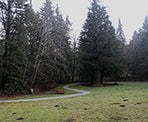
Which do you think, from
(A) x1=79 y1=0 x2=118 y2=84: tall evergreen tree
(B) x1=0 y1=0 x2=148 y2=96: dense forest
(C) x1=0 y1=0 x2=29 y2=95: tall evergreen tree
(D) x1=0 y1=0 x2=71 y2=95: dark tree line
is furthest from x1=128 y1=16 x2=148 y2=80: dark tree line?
(C) x1=0 y1=0 x2=29 y2=95: tall evergreen tree

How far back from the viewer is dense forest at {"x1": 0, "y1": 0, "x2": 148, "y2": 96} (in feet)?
78.8

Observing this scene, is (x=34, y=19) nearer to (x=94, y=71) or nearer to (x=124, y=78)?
(x=94, y=71)

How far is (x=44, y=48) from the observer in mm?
29141

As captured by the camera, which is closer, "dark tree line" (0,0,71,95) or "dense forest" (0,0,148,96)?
"dark tree line" (0,0,71,95)

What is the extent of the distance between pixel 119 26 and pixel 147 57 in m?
17.6

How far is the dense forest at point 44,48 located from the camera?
24.0 metres

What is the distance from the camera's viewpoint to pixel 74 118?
322 inches

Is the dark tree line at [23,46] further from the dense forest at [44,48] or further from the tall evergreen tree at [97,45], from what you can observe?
the tall evergreen tree at [97,45]

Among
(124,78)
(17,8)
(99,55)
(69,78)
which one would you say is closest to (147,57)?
(124,78)

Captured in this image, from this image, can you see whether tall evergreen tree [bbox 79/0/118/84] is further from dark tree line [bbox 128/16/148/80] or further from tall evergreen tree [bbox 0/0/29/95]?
tall evergreen tree [bbox 0/0/29/95]

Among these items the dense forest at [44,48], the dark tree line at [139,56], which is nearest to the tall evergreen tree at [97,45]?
the dense forest at [44,48]

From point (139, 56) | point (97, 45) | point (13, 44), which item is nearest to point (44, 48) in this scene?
point (13, 44)

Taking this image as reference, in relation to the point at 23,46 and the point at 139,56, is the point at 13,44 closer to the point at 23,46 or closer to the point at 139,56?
the point at 23,46

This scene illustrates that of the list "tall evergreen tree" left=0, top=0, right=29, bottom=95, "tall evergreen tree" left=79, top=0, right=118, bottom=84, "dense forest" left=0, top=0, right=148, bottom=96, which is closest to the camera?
"tall evergreen tree" left=0, top=0, right=29, bottom=95
